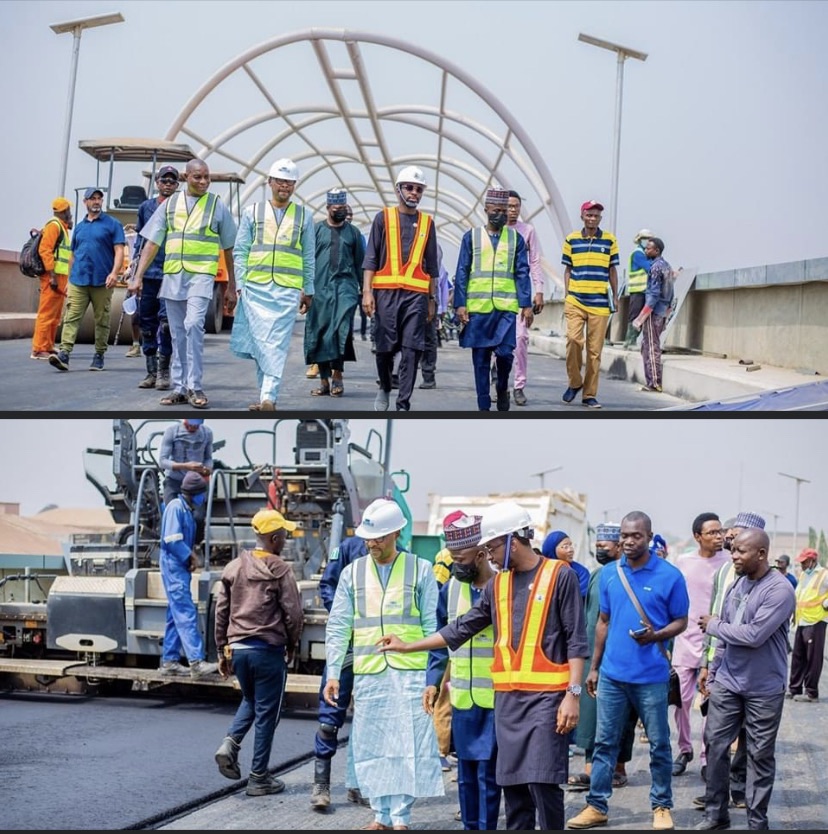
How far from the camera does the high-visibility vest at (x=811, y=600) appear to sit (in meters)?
14.0

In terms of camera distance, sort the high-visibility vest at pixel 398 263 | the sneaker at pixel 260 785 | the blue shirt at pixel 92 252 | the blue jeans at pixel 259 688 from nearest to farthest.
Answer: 1. the sneaker at pixel 260 785
2. the blue jeans at pixel 259 688
3. the high-visibility vest at pixel 398 263
4. the blue shirt at pixel 92 252

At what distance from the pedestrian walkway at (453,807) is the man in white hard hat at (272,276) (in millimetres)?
3328

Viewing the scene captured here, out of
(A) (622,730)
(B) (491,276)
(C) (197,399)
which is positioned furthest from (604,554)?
(C) (197,399)

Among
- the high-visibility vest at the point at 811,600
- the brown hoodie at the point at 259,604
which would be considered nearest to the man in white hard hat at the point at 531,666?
the brown hoodie at the point at 259,604

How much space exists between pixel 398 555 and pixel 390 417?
3.66 metres

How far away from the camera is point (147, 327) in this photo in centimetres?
1158

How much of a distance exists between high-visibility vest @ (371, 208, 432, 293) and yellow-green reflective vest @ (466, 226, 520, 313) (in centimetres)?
58

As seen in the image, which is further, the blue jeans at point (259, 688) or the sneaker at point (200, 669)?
the sneaker at point (200, 669)

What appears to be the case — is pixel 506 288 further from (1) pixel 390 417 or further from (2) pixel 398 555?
(2) pixel 398 555

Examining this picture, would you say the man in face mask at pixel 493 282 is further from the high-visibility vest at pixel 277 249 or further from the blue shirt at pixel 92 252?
the blue shirt at pixel 92 252

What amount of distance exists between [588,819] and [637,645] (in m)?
0.94

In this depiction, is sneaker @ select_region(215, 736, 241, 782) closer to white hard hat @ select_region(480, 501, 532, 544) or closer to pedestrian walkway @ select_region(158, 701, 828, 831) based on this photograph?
pedestrian walkway @ select_region(158, 701, 828, 831)

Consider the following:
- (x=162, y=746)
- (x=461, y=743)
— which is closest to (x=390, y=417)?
(x=162, y=746)

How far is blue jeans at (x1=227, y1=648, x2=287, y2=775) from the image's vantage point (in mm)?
7488
